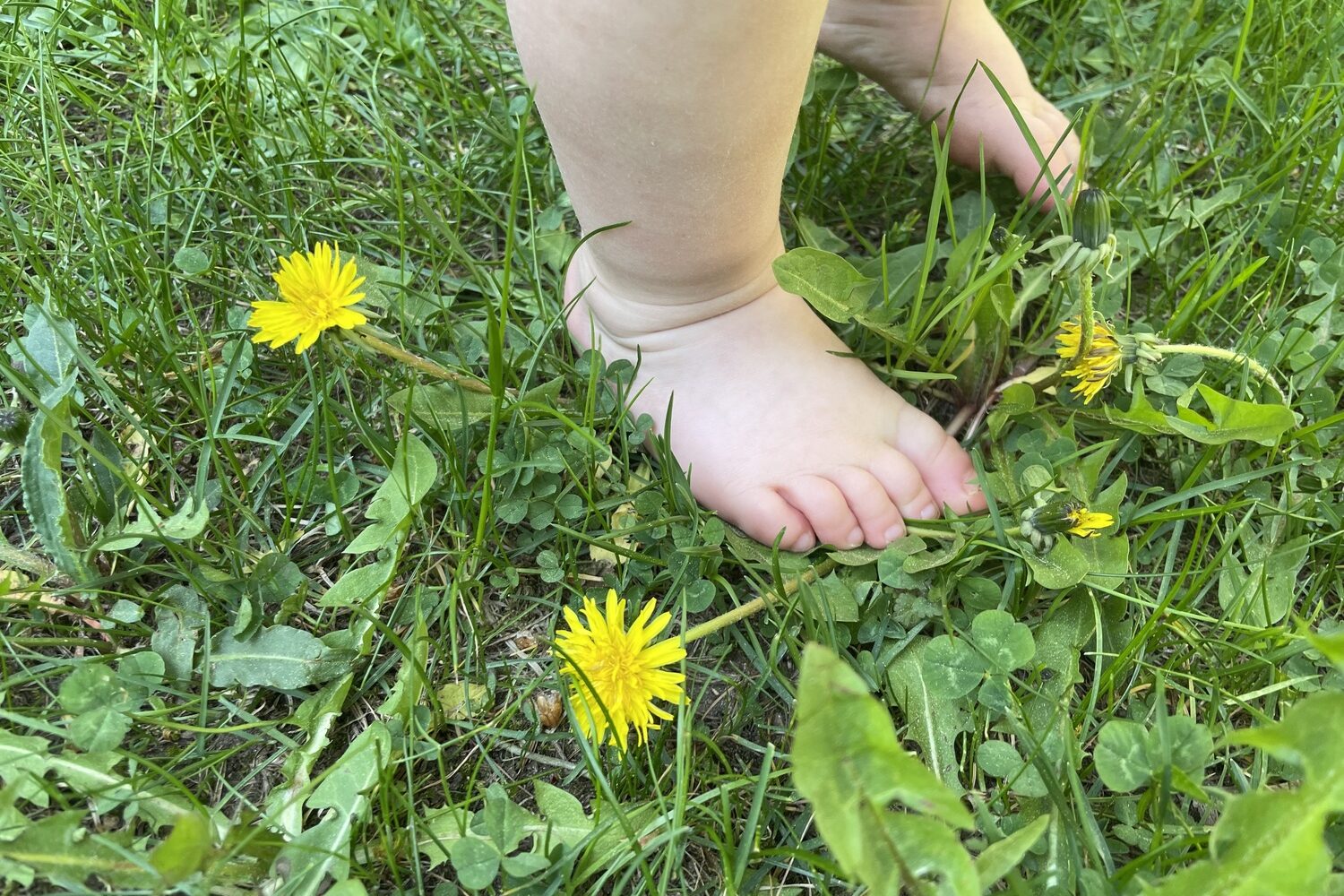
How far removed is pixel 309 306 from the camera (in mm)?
972

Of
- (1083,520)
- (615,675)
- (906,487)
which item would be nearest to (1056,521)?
(1083,520)

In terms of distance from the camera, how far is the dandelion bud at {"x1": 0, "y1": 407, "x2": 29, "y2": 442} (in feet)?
3.16

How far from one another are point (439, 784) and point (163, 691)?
286 mm

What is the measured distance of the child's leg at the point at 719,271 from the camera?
86cm

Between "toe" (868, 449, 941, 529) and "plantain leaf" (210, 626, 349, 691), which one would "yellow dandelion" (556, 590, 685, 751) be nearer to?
"plantain leaf" (210, 626, 349, 691)

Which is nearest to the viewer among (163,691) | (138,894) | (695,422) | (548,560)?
(138,894)

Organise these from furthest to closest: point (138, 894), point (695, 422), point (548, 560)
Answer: point (695, 422), point (548, 560), point (138, 894)

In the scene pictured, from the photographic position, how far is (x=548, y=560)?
1056mm

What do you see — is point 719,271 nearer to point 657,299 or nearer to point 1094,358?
point 657,299

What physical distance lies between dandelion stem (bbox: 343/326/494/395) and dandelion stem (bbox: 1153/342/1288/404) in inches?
30.2

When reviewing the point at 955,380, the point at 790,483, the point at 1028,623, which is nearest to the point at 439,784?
the point at 790,483

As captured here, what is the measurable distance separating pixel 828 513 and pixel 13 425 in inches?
34.2

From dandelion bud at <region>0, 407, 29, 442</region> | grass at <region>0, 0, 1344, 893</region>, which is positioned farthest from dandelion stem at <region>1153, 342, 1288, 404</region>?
dandelion bud at <region>0, 407, 29, 442</region>

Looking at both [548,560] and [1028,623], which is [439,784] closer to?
[548,560]
